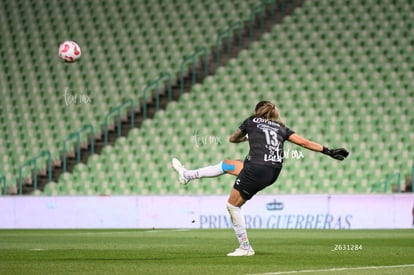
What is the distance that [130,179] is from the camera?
26.2m

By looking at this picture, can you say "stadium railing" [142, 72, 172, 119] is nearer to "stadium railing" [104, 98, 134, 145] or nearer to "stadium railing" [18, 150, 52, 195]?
"stadium railing" [104, 98, 134, 145]

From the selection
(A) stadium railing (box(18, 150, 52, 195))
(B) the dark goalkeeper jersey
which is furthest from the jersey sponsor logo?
(A) stadium railing (box(18, 150, 52, 195))

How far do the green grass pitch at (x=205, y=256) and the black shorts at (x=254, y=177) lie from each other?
88 cm

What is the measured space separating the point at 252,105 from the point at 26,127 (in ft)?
24.0

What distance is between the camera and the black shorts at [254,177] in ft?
38.1

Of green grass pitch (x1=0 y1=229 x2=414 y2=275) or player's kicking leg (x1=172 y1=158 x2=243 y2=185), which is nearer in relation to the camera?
green grass pitch (x1=0 y1=229 x2=414 y2=275)

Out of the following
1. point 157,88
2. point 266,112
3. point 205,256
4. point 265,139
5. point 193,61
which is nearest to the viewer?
point 265,139

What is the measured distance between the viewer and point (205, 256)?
12.0 m

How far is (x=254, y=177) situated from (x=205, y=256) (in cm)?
128

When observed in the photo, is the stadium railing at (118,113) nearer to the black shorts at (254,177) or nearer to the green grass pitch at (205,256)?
the green grass pitch at (205,256)

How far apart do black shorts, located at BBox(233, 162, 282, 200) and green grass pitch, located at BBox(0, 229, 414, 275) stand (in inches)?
34.6

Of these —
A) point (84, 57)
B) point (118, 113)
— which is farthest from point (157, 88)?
point (84, 57)

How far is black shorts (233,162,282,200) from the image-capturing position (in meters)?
11.6

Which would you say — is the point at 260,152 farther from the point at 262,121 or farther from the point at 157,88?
the point at 157,88
